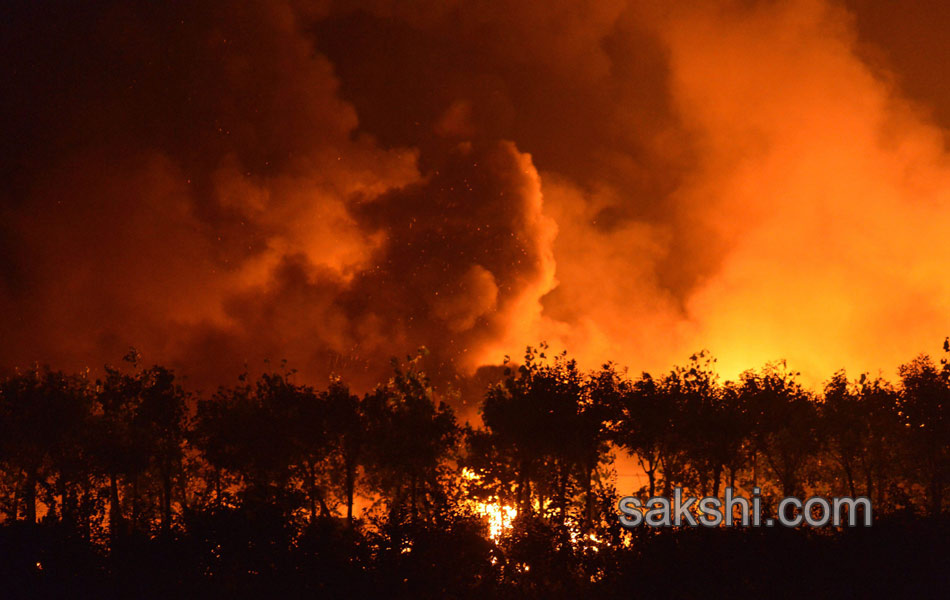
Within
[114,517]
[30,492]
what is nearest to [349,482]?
[114,517]

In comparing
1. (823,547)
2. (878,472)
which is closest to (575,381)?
(878,472)

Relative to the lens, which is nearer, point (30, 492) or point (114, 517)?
point (114, 517)

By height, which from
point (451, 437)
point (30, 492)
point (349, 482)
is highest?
point (451, 437)

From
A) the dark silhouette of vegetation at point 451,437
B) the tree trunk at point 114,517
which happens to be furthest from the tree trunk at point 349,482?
the tree trunk at point 114,517

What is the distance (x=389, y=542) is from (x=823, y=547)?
36.2 feet

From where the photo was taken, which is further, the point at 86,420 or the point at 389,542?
the point at 86,420

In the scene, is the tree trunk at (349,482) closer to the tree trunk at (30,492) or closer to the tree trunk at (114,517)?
the tree trunk at (114,517)

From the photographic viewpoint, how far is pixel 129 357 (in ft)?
137

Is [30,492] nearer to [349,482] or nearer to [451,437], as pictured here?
[349,482]

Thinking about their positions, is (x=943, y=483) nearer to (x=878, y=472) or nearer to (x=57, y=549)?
(x=878, y=472)

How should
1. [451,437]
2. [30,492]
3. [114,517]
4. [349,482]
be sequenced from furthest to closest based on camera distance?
[451,437] < [30,492] < [349,482] < [114,517]

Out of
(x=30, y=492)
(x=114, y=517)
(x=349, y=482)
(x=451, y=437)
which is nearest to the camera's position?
(x=114, y=517)

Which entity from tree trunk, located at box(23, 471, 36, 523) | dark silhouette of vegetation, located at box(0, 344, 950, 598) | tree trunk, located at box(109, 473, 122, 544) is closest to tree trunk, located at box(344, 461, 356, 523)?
dark silhouette of vegetation, located at box(0, 344, 950, 598)

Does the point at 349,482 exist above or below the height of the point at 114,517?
above
